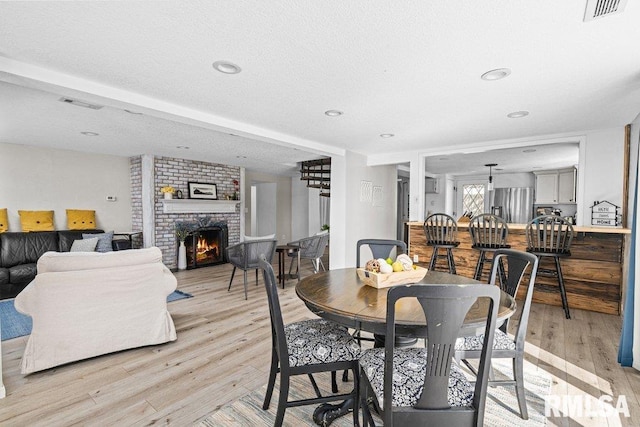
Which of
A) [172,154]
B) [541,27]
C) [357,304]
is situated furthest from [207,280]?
[541,27]

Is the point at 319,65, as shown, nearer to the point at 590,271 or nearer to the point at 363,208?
the point at 363,208

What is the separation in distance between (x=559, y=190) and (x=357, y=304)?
8.10 metres

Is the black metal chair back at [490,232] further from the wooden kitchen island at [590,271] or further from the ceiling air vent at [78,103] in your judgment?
the ceiling air vent at [78,103]

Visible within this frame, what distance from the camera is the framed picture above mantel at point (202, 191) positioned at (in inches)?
255

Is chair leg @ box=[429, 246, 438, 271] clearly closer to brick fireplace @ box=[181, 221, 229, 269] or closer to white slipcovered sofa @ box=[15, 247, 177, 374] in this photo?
white slipcovered sofa @ box=[15, 247, 177, 374]

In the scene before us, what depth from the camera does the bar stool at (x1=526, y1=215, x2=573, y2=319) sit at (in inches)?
135

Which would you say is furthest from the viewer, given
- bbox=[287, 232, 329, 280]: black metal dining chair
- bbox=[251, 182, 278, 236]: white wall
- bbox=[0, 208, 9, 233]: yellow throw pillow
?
bbox=[251, 182, 278, 236]: white wall

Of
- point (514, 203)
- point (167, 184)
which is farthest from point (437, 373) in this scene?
point (514, 203)

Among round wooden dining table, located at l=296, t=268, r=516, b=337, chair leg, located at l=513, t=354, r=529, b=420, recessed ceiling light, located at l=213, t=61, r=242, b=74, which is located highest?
recessed ceiling light, located at l=213, t=61, r=242, b=74

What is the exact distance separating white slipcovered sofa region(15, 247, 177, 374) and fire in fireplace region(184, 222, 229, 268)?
3675 mm

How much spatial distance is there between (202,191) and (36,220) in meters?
2.71

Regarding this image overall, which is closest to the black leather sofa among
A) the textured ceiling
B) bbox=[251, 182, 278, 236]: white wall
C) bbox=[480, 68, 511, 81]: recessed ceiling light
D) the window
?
the textured ceiling

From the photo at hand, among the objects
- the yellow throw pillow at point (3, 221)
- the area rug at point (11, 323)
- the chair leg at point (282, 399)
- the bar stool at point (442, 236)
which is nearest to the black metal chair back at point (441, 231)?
the bar stool at point (442, 236)

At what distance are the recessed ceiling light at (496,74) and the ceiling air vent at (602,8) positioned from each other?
2.07 ft
